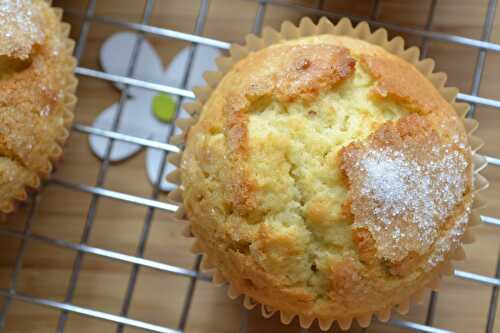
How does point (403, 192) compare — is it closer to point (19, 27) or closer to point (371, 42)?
point (371, 42)

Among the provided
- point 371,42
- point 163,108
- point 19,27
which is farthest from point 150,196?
point 371,42

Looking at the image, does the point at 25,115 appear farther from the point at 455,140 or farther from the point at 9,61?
the point at 455,140

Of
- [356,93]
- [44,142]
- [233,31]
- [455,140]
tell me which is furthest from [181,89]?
[455,140]

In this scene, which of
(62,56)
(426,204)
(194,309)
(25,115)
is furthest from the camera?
(194,309)

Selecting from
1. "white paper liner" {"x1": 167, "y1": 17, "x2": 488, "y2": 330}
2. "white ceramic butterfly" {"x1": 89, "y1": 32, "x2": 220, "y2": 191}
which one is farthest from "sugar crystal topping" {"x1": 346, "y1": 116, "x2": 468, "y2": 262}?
"white ceramic butterfly" {"x1": 89, "y1": 32, "x2": 220, "y2": 191}

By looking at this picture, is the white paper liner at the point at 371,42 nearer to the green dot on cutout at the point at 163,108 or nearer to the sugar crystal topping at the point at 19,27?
the green dot on cutout at the point at 163,108
